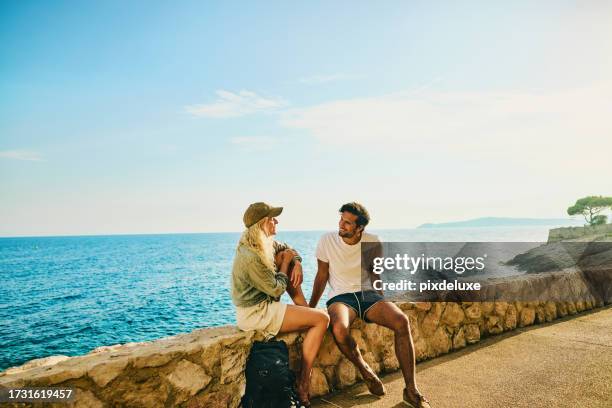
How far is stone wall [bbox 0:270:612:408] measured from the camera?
240cm

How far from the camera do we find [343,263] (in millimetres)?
3684

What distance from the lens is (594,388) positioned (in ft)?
10.5

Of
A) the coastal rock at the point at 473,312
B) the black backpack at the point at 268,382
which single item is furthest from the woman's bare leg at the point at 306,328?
the coastal rock at the point at 473,312

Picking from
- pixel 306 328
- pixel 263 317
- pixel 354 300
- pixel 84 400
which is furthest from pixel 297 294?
pixel 84 400

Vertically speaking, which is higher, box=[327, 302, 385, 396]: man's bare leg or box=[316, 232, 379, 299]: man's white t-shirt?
box=[316, 232, 379, 299]: man's white t-shirt

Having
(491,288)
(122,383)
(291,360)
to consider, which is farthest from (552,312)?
(122,383)

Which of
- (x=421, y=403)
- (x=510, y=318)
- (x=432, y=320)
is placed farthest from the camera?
(x=510, y=318)

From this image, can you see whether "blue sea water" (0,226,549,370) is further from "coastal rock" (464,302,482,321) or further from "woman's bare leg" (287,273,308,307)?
"woman's bare leg" (287,273,308,307)

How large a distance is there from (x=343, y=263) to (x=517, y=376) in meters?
1.80

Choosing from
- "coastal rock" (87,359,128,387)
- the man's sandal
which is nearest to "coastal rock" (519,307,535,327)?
the man's sandal

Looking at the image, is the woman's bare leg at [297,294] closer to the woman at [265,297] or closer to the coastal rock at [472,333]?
the woman at [265,297]

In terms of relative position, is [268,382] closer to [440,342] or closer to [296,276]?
[296,276]

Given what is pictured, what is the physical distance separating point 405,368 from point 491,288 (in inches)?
83.6

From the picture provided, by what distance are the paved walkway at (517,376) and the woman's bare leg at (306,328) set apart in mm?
327
